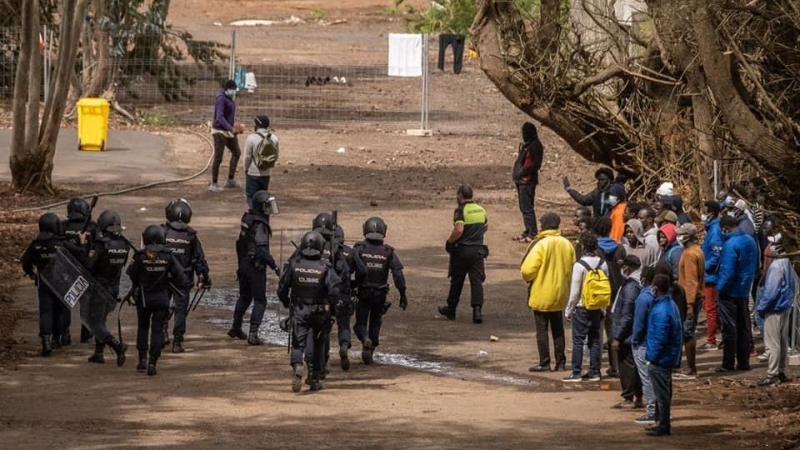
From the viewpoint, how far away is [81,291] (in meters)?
15.7

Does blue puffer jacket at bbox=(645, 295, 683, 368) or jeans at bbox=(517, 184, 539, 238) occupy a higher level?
jeans at bbox=(517, 184, 539, 238)

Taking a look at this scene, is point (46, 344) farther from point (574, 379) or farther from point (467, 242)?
point (574, 379)

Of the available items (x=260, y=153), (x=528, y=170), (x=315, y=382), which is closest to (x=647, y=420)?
(x=315, y=382)

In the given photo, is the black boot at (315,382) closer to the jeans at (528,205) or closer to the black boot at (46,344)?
the black boot at (46,344)

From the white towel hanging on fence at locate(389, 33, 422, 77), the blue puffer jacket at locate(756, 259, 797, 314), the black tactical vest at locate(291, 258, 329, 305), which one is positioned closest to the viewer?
the black tactical vest at locate(291, 258, 329, 305)

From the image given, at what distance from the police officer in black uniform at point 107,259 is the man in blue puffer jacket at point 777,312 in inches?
268

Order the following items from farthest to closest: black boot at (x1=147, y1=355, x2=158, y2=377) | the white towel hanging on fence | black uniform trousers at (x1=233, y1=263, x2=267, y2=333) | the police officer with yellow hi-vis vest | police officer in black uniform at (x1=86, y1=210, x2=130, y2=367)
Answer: the white towel hanging on fence < the police officer with yellow hi-vis vest < black uniform trousers at (x1=233, y1=263, x2=267, y2=333) < police officer in black uniform at (x1=86, y1=210, x2=130, y2=367) < black boot at (x1=147, y1=355, x2=158, y2=377)

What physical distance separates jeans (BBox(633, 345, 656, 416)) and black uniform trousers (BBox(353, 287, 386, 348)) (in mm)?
3453

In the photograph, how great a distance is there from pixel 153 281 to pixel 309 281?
1683 mm

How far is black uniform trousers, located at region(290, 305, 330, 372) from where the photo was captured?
14773mm

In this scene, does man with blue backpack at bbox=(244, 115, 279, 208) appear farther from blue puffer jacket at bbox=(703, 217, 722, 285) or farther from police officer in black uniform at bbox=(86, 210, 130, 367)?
blue puffer jacket at bbox=(703, 217, 722, 285)

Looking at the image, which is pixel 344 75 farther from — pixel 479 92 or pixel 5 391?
pixel 5 391

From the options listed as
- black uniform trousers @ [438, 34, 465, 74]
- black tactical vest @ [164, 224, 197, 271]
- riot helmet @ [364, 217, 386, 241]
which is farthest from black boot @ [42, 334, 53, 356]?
black uniform trousers @ [438, 34, 465, 74]

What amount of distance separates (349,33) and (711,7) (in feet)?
148
